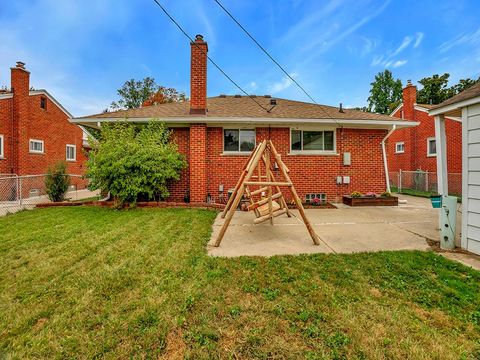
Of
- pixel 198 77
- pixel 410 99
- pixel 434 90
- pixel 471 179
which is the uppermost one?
pixel 434 90

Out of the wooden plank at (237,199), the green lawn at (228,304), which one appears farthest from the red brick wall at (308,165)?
the green lawn at (228,304)

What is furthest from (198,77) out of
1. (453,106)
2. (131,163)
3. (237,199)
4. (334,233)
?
(453,106)

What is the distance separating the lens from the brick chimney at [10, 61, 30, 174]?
12461 mm

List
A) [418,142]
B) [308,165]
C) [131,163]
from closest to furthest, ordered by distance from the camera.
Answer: [131,163], [308,165], [418,142]

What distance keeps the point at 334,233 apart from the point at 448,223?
1880 mm

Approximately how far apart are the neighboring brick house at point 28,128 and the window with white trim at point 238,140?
952cm

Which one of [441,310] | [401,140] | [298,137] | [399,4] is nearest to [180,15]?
[298,137]

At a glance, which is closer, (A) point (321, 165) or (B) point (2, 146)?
(A) point (321, 165)

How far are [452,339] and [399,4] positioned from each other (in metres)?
12.3

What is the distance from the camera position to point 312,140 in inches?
356

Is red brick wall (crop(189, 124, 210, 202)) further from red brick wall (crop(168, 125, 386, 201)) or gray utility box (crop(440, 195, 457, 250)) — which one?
gray utility box (crop(440, 195, 457, 250))

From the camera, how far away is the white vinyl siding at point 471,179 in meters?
3.85

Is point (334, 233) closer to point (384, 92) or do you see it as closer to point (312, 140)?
point (312, 140)

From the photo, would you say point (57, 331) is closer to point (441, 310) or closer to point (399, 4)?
point (441, 310)
